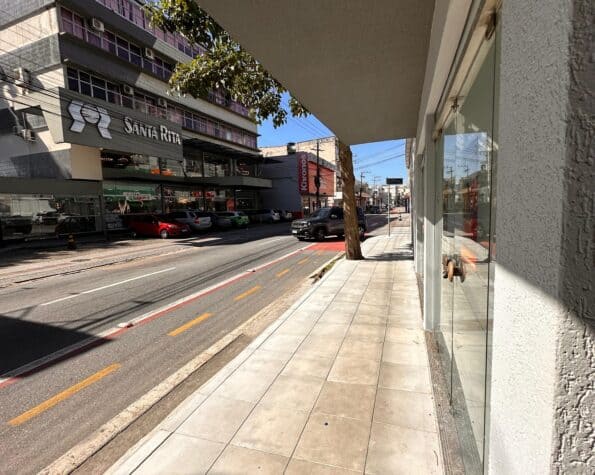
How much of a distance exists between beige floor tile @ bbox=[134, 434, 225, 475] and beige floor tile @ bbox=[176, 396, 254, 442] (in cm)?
7

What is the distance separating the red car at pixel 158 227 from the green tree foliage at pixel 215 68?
42.0 feet

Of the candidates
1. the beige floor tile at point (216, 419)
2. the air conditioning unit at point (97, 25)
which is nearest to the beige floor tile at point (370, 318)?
the beige floor tile at point (216, 419)

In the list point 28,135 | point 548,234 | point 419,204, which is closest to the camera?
point 548,234

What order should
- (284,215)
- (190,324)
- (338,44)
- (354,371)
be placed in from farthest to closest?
(284,215) → (190,324) → (354,371) → (338,44)

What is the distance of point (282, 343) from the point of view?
4277mm

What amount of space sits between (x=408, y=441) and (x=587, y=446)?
2204mm

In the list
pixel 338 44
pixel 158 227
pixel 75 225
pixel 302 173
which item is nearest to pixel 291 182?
pixel 302 173

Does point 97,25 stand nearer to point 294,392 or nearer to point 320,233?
point 320,233

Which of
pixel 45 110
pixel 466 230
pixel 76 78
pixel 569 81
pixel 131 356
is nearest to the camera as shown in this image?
pixel 569 81

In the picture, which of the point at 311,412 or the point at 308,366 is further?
the point at 308,366

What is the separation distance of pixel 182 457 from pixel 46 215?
21.4m

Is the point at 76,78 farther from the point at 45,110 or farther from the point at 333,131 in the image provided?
the point at 333,131

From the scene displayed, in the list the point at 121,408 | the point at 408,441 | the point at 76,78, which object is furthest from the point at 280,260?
the point at 76,78

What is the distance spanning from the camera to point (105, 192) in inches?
853
